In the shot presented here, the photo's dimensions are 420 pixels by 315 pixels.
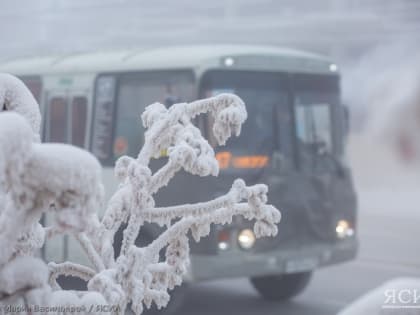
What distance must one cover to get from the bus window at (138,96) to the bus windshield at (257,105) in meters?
0.21

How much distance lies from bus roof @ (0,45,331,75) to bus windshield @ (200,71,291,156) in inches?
4.9

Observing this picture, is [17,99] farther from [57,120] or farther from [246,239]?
[57,120]

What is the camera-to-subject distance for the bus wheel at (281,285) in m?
9.29

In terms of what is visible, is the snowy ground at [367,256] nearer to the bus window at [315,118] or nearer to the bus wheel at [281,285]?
the bus wheel at [281,285]

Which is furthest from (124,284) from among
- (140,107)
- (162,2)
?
(162,2)

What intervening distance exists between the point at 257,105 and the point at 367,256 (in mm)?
5055

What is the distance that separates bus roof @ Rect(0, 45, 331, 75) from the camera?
8406mm

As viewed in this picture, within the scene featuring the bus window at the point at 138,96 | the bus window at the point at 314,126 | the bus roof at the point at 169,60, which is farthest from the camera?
the bus window at the point at 314,126

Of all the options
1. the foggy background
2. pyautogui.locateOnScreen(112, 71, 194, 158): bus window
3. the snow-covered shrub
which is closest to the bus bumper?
pyautogui.locateOnScreen(112, 71, 194, 158): bus window

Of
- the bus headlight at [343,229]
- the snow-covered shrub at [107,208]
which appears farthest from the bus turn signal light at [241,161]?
the snow-covered shrub at [107,208]

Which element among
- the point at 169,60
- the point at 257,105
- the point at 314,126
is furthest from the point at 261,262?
the point at 169,60

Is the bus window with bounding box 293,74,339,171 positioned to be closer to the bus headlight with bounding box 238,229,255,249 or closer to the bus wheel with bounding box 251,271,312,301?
the bus headlight with bounding box 238,229,255,249

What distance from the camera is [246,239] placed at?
802cm

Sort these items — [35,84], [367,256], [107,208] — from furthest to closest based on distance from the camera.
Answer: [367,256], [35,84], [107,208]
